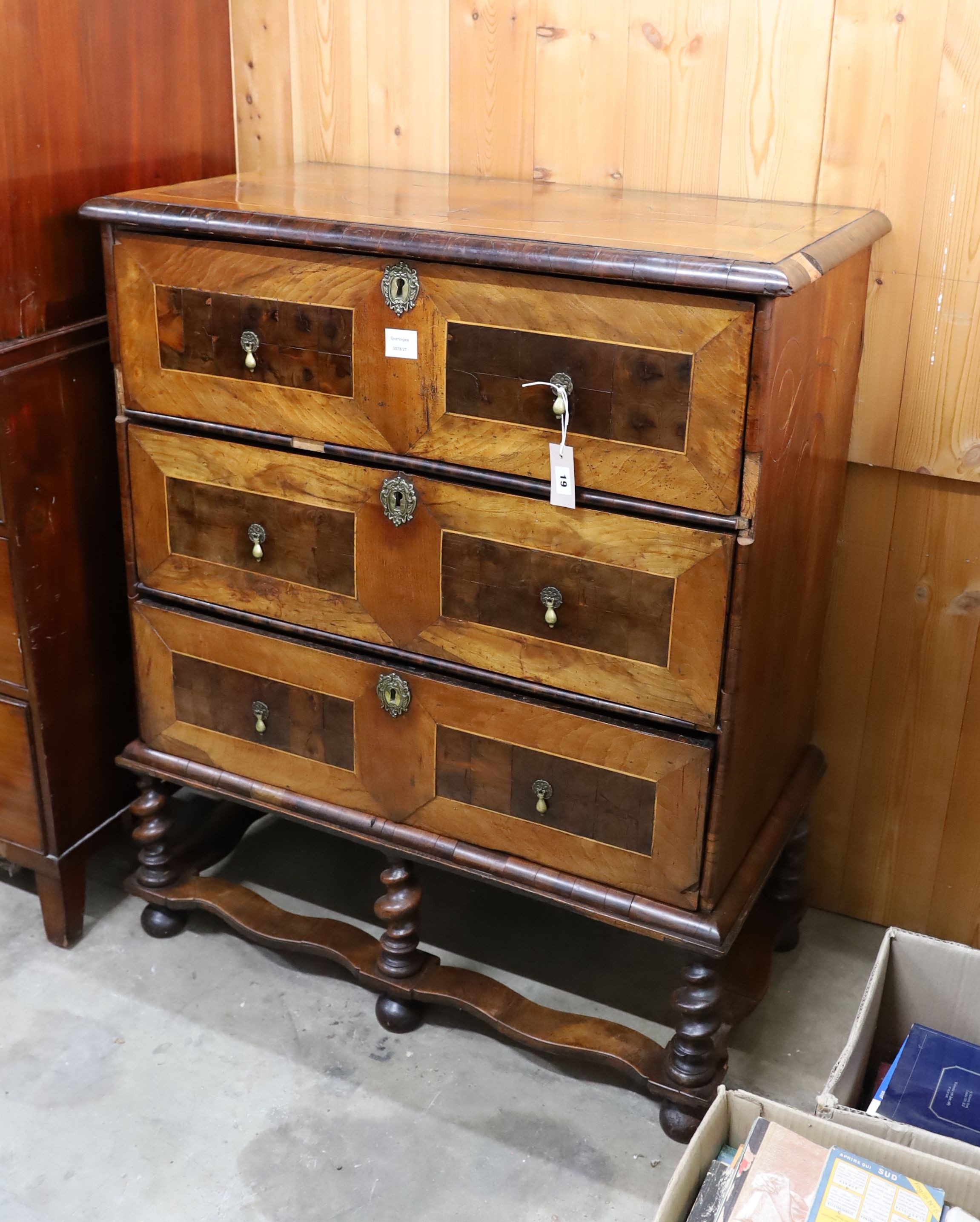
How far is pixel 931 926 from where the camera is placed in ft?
6.86

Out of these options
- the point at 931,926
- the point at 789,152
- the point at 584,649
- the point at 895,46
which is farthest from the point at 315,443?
the point at 931,926

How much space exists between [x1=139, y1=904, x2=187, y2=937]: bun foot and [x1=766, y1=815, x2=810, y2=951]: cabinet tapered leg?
0.94m

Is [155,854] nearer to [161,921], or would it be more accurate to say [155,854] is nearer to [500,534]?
[161,921]

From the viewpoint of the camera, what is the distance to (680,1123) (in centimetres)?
170

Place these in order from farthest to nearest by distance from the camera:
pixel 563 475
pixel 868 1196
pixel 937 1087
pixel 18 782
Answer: pixel 18 782 → pixel 937 1087 → pixel 563 475 → pixel 868 1196

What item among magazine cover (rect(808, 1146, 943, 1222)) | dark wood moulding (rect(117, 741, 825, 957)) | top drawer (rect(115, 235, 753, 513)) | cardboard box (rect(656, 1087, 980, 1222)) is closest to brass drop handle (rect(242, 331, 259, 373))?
top drawer (rect(115, 235, 753, 513))

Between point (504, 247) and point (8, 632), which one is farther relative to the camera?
point (8, 632)

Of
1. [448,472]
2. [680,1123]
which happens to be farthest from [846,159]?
[680,1123]

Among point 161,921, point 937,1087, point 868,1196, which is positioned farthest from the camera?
point 161,921

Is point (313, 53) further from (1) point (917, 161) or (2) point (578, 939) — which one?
(2) point (578, 939)

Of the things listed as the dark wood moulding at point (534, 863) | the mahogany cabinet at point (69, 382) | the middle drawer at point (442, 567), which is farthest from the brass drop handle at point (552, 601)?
the mahogany cabinet at point (69, 382)

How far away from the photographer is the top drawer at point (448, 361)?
1.39 meters

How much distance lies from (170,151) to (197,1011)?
1292 millimetres

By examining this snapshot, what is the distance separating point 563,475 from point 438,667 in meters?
0.34
